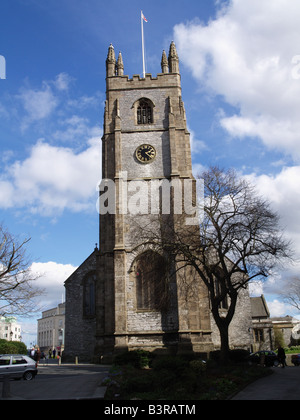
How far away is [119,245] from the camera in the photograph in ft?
90.4

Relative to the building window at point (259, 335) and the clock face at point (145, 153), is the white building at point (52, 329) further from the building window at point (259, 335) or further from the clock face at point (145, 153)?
the clock face at point (145, 153)

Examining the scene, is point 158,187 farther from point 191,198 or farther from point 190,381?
point 190,381

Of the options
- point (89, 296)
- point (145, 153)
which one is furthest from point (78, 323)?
point (145, 153)

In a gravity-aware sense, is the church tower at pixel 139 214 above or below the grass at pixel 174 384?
above

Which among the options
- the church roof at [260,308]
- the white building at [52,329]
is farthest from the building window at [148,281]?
the white building at [52,329]

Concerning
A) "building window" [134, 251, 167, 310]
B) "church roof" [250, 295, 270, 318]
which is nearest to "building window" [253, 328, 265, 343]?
"church roof" [250, 295, 270, 318]

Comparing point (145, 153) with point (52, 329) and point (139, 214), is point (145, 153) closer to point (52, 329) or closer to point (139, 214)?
point (139, 214)

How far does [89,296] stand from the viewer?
3509 cm

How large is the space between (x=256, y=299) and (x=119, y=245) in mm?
36111

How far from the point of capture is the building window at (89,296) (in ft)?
113

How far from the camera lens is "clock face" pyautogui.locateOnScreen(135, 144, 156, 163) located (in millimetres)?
30516

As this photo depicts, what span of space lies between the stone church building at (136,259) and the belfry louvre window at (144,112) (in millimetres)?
81
